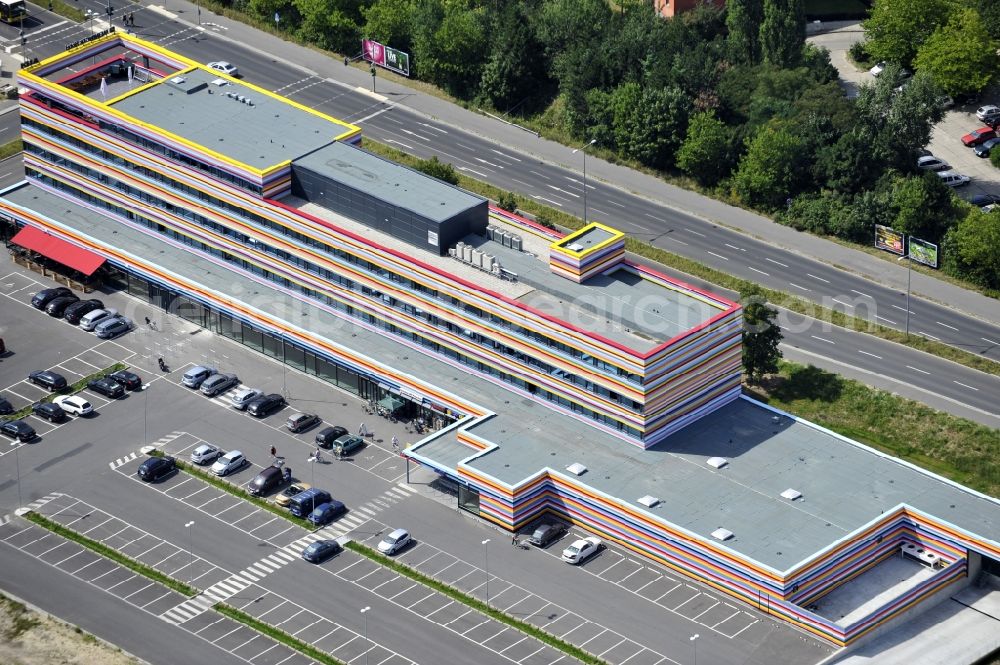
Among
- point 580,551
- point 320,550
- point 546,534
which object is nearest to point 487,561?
point 546,534

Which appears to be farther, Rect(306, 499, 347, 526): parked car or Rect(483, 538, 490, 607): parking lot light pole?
Rect(306, 499, 347, 526): parked car

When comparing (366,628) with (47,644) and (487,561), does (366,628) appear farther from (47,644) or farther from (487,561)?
(47,644)

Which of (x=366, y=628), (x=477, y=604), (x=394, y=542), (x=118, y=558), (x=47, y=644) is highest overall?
(x=394, y=542)

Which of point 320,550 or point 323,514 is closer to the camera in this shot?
point 320,550

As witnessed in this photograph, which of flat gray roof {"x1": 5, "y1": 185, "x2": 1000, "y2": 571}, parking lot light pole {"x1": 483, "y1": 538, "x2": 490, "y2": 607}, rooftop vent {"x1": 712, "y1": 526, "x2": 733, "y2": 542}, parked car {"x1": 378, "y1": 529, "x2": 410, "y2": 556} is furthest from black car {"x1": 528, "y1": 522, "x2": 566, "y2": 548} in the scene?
rooftop vent {"x1": 712, "y1": 526, "x2": 733, "y2": 542}

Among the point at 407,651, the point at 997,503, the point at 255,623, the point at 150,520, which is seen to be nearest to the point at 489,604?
the point at 407,651

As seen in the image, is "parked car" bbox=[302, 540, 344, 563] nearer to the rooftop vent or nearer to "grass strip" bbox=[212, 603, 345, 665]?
"grass strip" bbox=[212, 603, 345, 665]

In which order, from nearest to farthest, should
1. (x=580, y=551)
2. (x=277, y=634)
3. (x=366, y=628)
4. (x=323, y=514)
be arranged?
1. (x=277, y=634)
2. (x=366, y=628)
3. (x=580, y=551)
4. (x=323, y=514)
